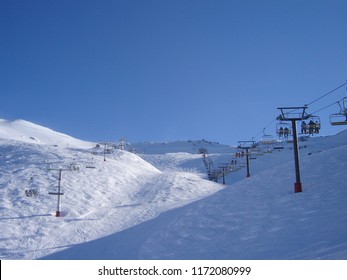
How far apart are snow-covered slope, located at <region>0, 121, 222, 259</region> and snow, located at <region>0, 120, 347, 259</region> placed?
0.07 metres

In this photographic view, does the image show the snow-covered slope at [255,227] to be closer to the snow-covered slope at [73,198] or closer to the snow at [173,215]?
the snow at [173,215]

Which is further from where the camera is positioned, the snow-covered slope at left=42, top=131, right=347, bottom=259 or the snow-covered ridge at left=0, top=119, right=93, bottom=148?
the snow-covered ridge at left=0, top=119, right=93, bottom=148

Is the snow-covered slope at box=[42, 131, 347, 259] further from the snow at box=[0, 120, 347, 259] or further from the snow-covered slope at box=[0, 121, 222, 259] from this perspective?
the snow-covered slope at box=[0, 121, 222, 259]

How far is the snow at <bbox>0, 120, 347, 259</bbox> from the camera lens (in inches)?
553

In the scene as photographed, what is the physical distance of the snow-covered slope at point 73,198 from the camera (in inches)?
808

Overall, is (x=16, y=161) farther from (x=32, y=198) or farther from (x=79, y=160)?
(x=32, y=198)

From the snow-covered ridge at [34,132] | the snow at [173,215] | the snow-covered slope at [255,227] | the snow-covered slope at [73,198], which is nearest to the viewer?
the snow-covered slope at [255,227]

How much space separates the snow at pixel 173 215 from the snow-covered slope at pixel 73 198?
0.07 meters

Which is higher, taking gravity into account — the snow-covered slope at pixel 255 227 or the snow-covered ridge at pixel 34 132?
the snow-covered ridge at pixel 34 132

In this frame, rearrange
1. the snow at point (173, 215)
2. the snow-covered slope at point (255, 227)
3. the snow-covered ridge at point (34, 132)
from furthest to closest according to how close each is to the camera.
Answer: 1. the snow-covered ridge at point (34, 132)
2. the snow at point (173, 215)
3. the snow-covered slope at point (255, 227)

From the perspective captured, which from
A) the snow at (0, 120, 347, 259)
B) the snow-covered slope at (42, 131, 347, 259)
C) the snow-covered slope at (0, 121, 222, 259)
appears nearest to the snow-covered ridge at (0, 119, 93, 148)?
the snow-covered slope at (0, 121, 222, 259)

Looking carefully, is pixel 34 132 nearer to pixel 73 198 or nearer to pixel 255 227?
pixel 73 198

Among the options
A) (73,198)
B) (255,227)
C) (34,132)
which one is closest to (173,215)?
(255,227)

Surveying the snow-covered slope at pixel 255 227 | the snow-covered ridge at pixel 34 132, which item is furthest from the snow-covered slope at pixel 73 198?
the snow-covered ridge at pixel 34 132
